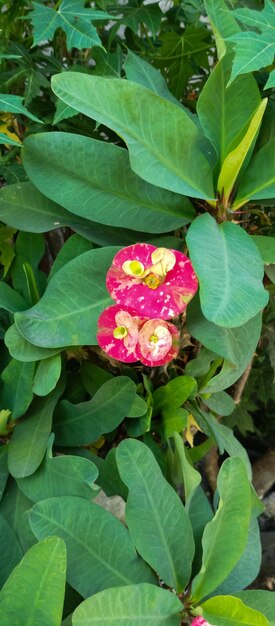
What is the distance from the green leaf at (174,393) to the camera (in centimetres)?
79

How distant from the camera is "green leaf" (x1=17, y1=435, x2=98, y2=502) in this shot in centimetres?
73

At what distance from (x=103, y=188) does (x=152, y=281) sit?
0.15 metres

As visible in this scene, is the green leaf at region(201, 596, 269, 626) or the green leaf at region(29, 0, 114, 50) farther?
the green leaf at region(29, 0, 114, 50)

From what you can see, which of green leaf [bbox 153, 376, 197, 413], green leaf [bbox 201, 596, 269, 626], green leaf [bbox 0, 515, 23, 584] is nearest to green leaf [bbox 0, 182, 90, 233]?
green leaf [bbox 153, 376, 197, 413]

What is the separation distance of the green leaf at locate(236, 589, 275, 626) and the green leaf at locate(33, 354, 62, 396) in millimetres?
293

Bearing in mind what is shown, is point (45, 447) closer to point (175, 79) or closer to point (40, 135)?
point (40, 135)

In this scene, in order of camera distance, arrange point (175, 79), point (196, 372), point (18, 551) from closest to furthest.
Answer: point (18, 551)
point (196, 372)
point (175, 79)

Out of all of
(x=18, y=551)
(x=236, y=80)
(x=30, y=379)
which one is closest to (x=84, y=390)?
(x=30, y=379)

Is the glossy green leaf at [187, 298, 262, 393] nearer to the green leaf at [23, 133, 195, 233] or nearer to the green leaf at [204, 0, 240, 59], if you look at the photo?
the green leaf at [23, 133, 195, 233]

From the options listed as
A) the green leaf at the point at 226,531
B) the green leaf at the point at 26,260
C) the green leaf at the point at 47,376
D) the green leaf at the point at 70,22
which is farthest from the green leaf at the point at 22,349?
the green leaf at the point at 70,22

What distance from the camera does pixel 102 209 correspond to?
784 mm

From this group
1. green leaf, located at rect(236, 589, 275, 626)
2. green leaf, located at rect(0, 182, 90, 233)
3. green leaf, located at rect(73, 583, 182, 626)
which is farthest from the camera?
green leaf, located at rect(0, 182, 90, 233)

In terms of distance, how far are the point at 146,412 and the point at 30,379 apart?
0.14 meters

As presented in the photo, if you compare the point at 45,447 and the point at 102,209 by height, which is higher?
the point at 102,209
